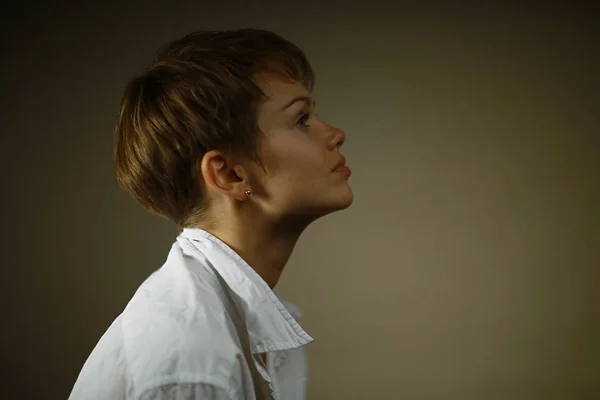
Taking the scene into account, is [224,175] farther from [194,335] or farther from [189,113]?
[194,335]

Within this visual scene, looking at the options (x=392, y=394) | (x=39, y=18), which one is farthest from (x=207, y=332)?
(x=39, y=18)

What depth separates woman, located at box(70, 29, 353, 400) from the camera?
0.91 metres

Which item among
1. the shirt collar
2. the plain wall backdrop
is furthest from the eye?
the plain wall backdrop

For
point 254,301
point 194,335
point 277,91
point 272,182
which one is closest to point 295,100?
point 277,91

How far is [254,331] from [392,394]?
162 centimetres

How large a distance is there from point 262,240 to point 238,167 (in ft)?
0.38

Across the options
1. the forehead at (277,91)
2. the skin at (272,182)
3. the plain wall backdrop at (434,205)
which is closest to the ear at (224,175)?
the skin at (272,182)

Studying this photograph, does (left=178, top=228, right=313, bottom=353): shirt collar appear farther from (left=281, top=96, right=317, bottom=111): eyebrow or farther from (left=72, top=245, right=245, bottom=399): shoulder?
(left=281, top=96, right=317, bottom=111): eyebrow

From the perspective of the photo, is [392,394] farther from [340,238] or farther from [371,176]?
[371,176]

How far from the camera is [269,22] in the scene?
92.4 inches

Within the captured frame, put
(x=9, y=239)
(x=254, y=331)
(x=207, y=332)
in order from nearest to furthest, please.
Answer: (x=207, y=332) → (x=254, y=331) → (x=9, y=239)

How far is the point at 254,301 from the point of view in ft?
2.96

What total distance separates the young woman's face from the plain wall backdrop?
139 centimetres

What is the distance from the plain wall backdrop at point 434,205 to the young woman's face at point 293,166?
1.39 m
